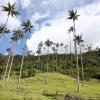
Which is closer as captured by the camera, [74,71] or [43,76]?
[43,76]

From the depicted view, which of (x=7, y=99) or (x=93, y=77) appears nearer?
(x=7, y=99)

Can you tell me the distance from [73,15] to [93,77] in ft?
189

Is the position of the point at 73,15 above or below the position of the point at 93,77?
above

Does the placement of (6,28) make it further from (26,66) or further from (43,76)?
(26,66)

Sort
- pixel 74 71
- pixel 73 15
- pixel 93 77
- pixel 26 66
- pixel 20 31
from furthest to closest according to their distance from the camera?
1. pixel 26 66
2. pixel 74 71
3. pixel 93 77
4. pixel 20 31
5. pixel 73 15

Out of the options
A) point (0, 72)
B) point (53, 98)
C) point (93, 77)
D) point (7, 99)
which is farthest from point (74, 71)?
point (7, 99)

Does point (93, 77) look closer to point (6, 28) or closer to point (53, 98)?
point (6, 28)

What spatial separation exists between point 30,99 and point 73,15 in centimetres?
4371

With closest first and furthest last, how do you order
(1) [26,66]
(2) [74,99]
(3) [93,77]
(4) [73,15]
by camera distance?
1. (2) [74,99]
2. (4) [73,15]
3. (3) [93,77]
4. (1) [26,66]

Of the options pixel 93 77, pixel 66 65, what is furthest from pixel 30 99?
pixel 66 65

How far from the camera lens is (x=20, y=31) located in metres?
104

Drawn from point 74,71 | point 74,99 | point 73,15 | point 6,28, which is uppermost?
point 73,15

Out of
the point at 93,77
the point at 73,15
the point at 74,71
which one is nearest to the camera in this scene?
the point at 73,15

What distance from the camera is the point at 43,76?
13212 centimetres
